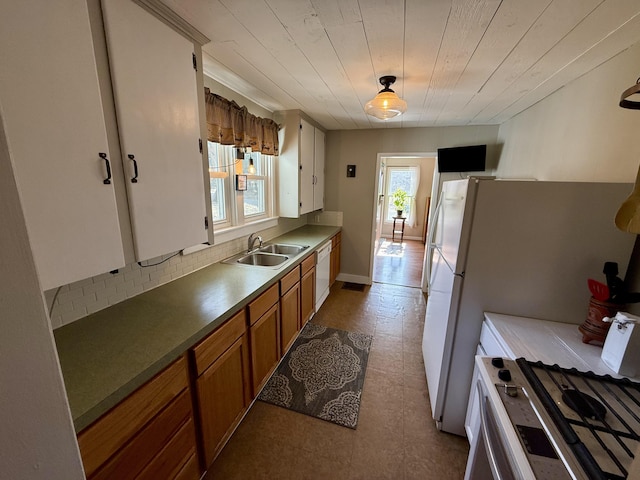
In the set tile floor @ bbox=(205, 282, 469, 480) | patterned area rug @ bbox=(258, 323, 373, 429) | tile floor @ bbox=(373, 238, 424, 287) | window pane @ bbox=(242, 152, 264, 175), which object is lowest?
tile floor @ bbox=(205, 282, 469, 480)

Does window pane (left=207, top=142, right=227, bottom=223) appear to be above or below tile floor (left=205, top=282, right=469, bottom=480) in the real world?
above

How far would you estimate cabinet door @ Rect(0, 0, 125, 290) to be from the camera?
0.73 meters

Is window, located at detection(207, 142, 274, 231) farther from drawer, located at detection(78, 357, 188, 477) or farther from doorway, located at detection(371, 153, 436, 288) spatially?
doorway, located at detection(371, 153, 436, 288)

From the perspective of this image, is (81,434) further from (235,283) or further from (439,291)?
(439,291)

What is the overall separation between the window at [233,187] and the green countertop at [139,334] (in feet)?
1.93

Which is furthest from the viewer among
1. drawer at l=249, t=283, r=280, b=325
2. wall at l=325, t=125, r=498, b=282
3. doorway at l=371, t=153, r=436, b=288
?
doorway at l=371, t=153, r=436, b=288

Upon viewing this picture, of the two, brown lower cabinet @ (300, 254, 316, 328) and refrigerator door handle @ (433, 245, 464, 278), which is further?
brown lower cabinet @ (300, 254, 316, 328)

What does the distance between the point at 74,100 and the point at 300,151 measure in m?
2.16

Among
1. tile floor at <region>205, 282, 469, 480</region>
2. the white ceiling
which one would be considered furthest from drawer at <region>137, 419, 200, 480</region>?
the white ceiling

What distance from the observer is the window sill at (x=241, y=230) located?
2.06 metres

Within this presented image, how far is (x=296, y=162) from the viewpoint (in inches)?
112

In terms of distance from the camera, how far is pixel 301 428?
167 centimetres

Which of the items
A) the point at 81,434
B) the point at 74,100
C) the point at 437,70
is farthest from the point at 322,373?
the point at 437,70

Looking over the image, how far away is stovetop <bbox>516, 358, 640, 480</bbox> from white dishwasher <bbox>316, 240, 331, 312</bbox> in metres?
2.11
